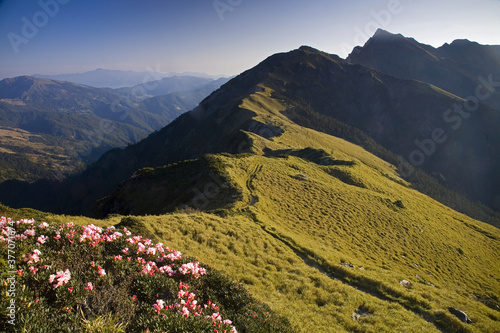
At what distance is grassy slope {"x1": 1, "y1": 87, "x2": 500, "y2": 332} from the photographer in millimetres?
14930

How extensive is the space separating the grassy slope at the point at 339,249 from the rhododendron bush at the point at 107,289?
472 centimetres

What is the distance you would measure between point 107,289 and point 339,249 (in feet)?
86.5

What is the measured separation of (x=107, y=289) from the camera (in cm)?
766

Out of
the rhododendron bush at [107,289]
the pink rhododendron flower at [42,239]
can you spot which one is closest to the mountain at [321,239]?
the rhododendron bush at [107,289]

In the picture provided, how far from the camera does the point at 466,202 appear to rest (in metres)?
169

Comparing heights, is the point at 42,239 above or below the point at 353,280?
above

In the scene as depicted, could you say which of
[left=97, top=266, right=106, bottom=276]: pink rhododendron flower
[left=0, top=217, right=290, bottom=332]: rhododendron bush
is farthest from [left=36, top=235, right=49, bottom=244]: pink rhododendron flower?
[left=97, top=266, right=106, bottom=276]: pink rhododendron flower

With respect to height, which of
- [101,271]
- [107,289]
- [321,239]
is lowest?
[321,239]

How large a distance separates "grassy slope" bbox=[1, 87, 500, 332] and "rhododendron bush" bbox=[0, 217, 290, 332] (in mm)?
4721

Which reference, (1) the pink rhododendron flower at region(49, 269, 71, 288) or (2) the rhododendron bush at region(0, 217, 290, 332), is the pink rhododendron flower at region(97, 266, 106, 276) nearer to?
(2) the rhododendron bush at region(0, 217, 290, 332)

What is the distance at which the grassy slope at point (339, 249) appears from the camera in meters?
14.9

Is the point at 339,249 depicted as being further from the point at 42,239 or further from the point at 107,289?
the point at 42,239

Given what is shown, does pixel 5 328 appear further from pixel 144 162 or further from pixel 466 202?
pixel 466 202

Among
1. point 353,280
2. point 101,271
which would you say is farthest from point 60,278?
point 353,280
